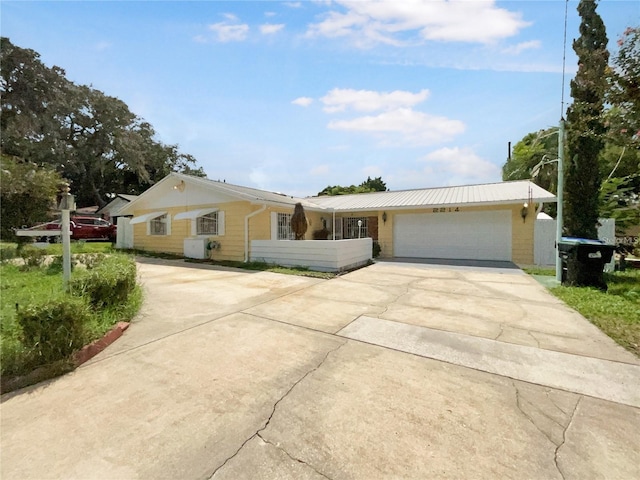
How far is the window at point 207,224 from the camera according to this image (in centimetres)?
1286

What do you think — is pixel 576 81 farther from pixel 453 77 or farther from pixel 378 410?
pixel 378 410

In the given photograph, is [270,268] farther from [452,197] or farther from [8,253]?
[452,197]

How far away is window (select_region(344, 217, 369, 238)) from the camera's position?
16.0m

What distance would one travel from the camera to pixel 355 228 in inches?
631

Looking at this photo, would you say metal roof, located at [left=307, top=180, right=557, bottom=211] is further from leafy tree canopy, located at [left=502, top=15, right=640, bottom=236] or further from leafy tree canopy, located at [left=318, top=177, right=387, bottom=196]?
leafy tree canopy, located at [left=318, top=177, right=387, bottom=196]

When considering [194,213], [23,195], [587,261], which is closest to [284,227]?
[194,213]

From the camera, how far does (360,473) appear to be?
183 cm

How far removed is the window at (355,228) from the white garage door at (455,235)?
1896 millimetres

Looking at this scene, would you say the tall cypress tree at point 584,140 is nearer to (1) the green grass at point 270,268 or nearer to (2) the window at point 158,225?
(1) the green grass at point 270,268

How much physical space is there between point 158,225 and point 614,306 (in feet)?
55.6

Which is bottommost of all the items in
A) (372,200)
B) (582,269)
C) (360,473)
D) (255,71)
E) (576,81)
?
(360,473)

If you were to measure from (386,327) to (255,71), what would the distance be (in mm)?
8400

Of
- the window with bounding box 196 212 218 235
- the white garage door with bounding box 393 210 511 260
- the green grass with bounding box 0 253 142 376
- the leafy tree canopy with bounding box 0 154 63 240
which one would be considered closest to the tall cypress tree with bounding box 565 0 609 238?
the white garage door with bounding box 393 210 511 260

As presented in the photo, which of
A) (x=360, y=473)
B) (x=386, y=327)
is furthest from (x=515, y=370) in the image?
(x=360, y=473)
